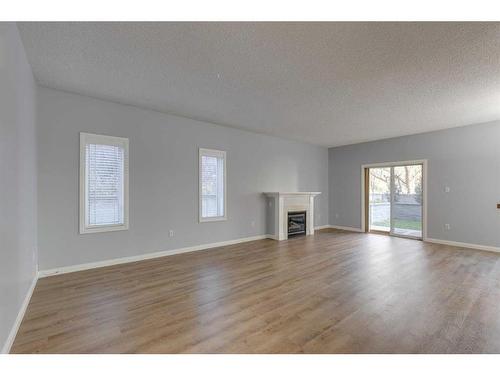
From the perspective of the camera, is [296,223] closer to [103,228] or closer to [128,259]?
[128,259]

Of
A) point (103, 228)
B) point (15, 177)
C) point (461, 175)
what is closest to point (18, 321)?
point (15, 177)

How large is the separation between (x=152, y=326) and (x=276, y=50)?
9.41 ft

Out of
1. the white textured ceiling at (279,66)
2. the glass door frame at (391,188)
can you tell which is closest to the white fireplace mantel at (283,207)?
the glass door frame at (391,188)

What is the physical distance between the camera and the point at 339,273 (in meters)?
3.45

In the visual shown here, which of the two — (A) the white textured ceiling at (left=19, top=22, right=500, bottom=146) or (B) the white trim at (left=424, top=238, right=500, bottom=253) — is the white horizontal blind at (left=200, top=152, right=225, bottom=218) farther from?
(B) the white trim at (left=424, top=238, right=500, bottom=253)

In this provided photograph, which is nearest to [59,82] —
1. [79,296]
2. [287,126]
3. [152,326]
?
[79,296]

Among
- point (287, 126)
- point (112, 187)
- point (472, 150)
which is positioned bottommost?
point (112, 187)

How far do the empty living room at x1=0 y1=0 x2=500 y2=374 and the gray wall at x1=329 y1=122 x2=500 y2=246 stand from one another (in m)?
0.04

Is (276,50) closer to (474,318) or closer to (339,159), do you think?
Answer: (474,318)

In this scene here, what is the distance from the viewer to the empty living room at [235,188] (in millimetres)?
1977

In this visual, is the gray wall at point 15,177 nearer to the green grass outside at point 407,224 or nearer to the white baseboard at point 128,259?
the white baseboard at point 128,259

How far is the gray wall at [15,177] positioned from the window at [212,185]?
265 cm

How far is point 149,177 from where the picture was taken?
4199 millimetres
